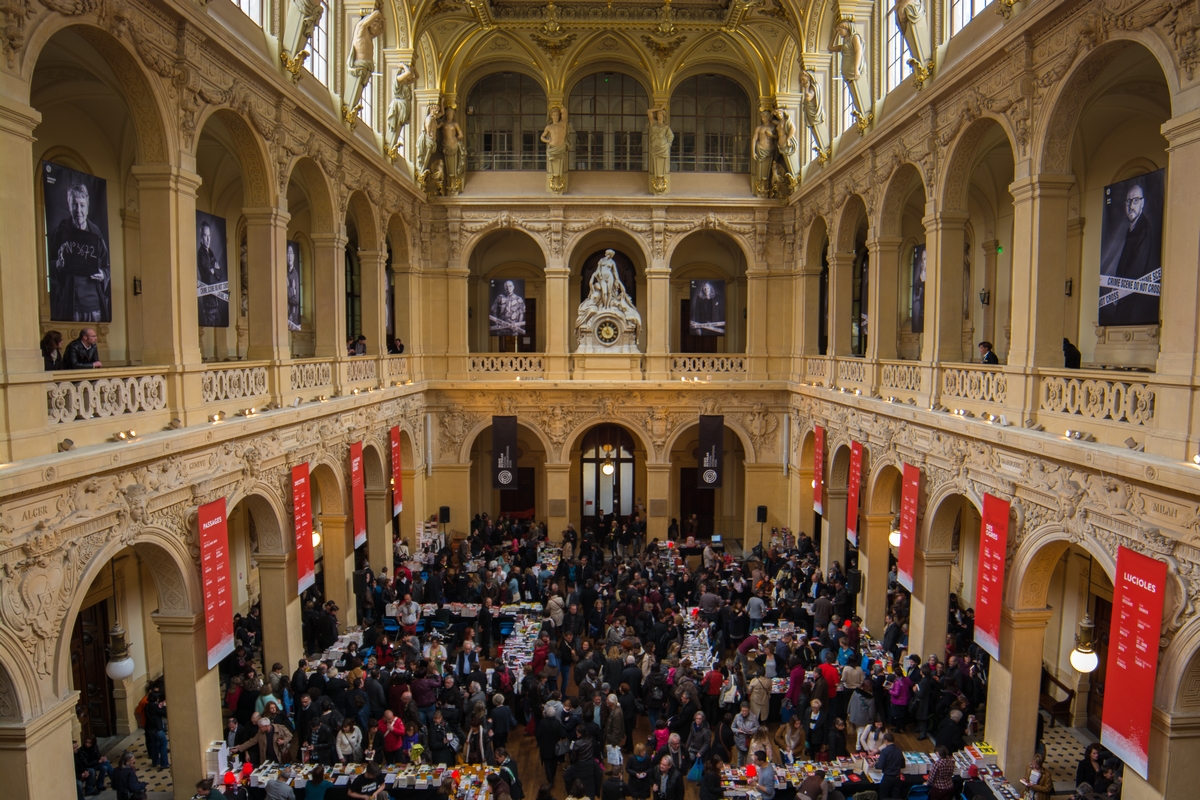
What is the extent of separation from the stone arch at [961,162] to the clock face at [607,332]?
11219 mm

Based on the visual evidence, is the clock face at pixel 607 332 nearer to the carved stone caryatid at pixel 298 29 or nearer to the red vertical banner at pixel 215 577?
the carved stone caryatid at pixel 298 29

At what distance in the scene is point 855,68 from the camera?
637 inches

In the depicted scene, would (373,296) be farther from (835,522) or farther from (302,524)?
(835,522)

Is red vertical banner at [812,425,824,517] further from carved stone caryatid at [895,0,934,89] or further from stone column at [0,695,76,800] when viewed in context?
stone column at [0,695,76,800]

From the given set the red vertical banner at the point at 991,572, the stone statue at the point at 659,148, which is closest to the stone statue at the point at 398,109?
the stone statue at the point at 659,148

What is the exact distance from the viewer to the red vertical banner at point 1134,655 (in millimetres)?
7617

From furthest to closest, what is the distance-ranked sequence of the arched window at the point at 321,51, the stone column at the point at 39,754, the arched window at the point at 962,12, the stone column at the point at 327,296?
the stone column at the point at 327,296 → the arched window at the point at 321,51 → the arched window at the point at 962,12 → the stone column at the point at 39,754

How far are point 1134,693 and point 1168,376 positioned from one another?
310 cm

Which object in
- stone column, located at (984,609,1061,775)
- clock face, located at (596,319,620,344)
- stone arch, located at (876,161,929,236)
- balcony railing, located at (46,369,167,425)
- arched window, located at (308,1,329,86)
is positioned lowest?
stone column, located at (984,609,1061,775)

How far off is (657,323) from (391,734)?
14425 millimetres

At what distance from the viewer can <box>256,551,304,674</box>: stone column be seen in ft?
42.8

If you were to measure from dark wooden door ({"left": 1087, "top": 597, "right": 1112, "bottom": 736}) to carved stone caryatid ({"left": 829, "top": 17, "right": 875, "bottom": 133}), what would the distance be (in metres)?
9.61

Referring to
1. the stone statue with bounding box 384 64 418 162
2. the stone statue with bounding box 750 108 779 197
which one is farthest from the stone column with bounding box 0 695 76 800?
the stone statue with bounding box 750 108 779 197

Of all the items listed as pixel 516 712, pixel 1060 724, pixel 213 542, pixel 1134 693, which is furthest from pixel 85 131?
pixel 1060 724
